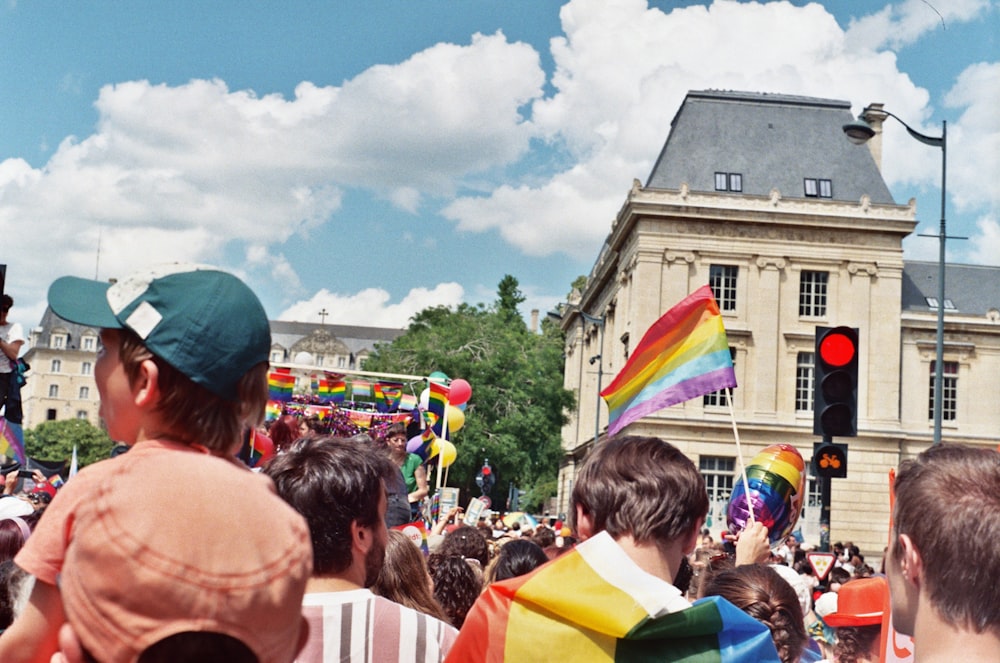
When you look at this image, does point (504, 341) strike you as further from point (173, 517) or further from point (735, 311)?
point (173, 517)

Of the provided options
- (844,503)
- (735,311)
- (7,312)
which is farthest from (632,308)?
(7,312)

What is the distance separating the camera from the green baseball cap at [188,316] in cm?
214

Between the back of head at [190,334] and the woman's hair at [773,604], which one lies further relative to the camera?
the woman's hair at [773,604]

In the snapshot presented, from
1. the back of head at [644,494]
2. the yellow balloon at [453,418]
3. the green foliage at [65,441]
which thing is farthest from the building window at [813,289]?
the green foliage at [65,441]

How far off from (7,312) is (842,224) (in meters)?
→ 48.4

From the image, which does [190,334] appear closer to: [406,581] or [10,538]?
[406,581]

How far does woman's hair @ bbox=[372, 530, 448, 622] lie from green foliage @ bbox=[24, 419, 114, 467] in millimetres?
124146

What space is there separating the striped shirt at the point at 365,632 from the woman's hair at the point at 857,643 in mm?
1762

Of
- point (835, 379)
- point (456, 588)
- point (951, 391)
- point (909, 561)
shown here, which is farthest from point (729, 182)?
point (909, 561)

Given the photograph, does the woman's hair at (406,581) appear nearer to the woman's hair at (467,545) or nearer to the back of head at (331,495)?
the back of head at (331,495)

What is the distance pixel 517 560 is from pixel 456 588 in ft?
1.13

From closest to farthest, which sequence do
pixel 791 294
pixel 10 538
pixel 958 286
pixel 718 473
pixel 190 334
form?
pixel 190 334, pixel 10 538, pixel 718 473, pixel 791 294, pixel 958 286

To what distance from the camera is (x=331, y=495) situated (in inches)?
130

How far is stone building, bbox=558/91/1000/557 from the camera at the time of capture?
168ft
